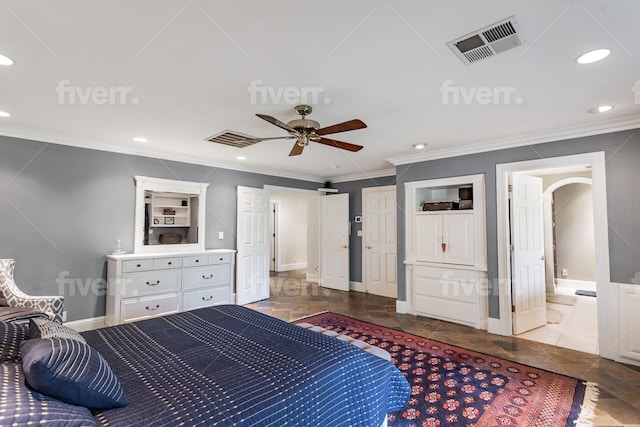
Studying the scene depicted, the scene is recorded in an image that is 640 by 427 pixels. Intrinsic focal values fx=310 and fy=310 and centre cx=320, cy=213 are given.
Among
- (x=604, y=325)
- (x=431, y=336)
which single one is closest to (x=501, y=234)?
(x=604, y=325)

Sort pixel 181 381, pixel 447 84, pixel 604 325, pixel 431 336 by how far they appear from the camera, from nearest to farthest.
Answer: pixel 181 381 → pixel 447 84 → pixel 604 325 → pixel 431 336

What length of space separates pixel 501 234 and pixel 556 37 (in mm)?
2663

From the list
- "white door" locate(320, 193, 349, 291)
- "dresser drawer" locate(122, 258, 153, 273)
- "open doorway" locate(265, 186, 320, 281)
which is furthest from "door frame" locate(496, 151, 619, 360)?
"open doorway" locate(265, 186, 320, 281)

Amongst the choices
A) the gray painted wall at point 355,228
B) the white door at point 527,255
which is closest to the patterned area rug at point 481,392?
the white door at point 527,255

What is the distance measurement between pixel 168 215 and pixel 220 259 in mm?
1041

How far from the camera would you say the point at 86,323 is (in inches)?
154

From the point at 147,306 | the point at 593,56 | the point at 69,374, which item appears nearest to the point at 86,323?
the point at 147,306

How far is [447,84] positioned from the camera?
236cm

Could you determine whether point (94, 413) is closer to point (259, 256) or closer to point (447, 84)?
point (447, 84)

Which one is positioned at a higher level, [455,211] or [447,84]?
[447,84]

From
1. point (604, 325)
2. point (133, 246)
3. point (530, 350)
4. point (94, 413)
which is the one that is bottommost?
point (530, 350)

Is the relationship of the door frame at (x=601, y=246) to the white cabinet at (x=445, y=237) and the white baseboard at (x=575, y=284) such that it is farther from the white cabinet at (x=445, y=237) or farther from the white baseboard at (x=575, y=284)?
the white baseboard at (x=575, y=284)

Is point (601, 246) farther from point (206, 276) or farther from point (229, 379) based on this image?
point (206, 276)

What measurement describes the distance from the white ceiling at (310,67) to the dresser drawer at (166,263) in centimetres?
161
